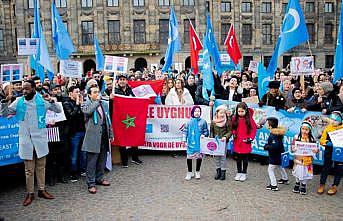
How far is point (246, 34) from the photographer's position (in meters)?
45.0

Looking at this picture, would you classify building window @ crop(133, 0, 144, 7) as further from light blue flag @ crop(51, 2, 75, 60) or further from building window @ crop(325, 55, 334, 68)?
light blue flag @ crop(51, 2, 75, 60)

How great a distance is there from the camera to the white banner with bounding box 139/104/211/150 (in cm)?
973

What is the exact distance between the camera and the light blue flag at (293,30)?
9648 mm

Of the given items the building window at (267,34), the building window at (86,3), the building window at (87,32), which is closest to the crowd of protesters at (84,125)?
the building window at (87,32)

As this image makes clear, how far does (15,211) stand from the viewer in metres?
6.17

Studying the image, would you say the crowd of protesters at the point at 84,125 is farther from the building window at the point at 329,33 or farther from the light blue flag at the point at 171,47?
the building window at the point at 329,33

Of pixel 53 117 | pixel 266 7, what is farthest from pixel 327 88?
pixel 266 7

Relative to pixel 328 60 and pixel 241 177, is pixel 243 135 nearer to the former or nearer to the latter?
pixel 241 177

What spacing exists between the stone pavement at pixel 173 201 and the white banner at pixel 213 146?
23.9 inches

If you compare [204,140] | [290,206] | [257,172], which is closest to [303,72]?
[257,172]

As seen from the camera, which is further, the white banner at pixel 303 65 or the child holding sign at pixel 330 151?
the white banner at pixel 303 65

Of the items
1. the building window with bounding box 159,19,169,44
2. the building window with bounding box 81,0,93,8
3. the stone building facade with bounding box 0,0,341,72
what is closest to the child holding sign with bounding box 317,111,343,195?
the stone building facade with bounding box 0,0,341,72

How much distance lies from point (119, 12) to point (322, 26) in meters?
25.2

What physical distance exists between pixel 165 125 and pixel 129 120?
1187 millimetres
